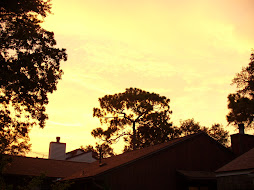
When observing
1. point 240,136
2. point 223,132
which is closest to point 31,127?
point 240,136

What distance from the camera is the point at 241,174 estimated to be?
17875 mm

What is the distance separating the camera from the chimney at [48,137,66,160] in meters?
46.6

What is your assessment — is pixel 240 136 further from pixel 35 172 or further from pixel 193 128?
pixel 193 128

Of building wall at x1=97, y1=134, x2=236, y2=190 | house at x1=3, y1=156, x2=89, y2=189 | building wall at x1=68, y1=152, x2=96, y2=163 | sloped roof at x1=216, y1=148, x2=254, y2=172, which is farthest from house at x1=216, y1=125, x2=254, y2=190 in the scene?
building wall at x1=68, y1=152, x2=96, y2=163

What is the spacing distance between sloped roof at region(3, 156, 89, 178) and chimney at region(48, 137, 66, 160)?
26.2ft

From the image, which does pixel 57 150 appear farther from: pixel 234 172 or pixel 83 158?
pixel 234 172

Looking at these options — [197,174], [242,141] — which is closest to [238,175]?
[197,174]

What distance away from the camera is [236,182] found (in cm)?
1814

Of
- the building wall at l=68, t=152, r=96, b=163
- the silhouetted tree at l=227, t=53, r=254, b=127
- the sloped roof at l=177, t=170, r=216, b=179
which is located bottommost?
the sloped roof at l=177, t=170, r=216, b=179

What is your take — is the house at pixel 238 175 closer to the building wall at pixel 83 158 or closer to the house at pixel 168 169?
the house at pixel 168 169

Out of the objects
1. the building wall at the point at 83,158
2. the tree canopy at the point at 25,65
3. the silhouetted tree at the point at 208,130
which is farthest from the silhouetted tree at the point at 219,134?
the tree canopy at the point at 25,65

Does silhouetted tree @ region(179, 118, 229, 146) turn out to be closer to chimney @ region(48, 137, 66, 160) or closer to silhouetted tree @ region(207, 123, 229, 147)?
silhouetted tree @ region(207, 123, 229, 147)

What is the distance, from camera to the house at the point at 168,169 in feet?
69.5

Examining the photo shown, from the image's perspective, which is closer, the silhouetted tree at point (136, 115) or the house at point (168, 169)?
the house at point (168, 169)
